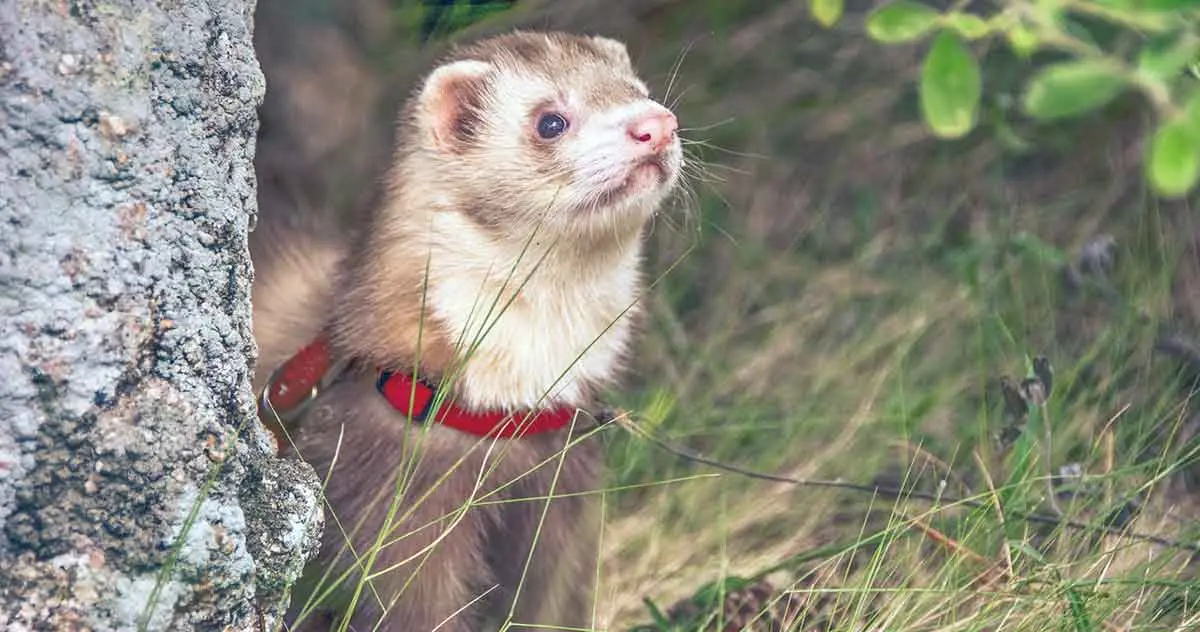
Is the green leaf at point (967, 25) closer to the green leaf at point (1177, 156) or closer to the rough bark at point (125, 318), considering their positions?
the green leaf at point (1177, 156)

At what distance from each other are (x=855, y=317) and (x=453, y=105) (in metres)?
1.66

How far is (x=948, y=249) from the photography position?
4.36 metres

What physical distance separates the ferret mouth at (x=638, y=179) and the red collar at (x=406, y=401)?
441 millimetres

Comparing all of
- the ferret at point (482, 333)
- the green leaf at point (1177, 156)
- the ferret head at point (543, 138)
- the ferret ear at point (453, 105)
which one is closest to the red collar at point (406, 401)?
the ferret at point (482, 333)

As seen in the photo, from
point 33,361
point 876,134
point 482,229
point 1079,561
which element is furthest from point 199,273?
A: point 876,134

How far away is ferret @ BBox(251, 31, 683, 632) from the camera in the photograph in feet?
8.79

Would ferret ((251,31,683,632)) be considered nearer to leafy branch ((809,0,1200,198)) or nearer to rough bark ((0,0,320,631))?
rough bark ((0,0,320,631))

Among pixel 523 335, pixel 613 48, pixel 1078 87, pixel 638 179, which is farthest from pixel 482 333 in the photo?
pixel 1078 87

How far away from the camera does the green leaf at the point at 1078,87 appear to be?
5.67 ft

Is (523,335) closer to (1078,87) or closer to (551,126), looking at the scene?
(551,126)

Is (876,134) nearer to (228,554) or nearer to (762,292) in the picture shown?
(762,292)

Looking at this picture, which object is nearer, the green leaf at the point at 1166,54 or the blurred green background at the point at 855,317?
the green leaf at the point at 1166,54

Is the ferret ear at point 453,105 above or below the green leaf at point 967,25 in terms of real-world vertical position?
below

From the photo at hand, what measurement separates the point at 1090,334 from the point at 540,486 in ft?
5.66
